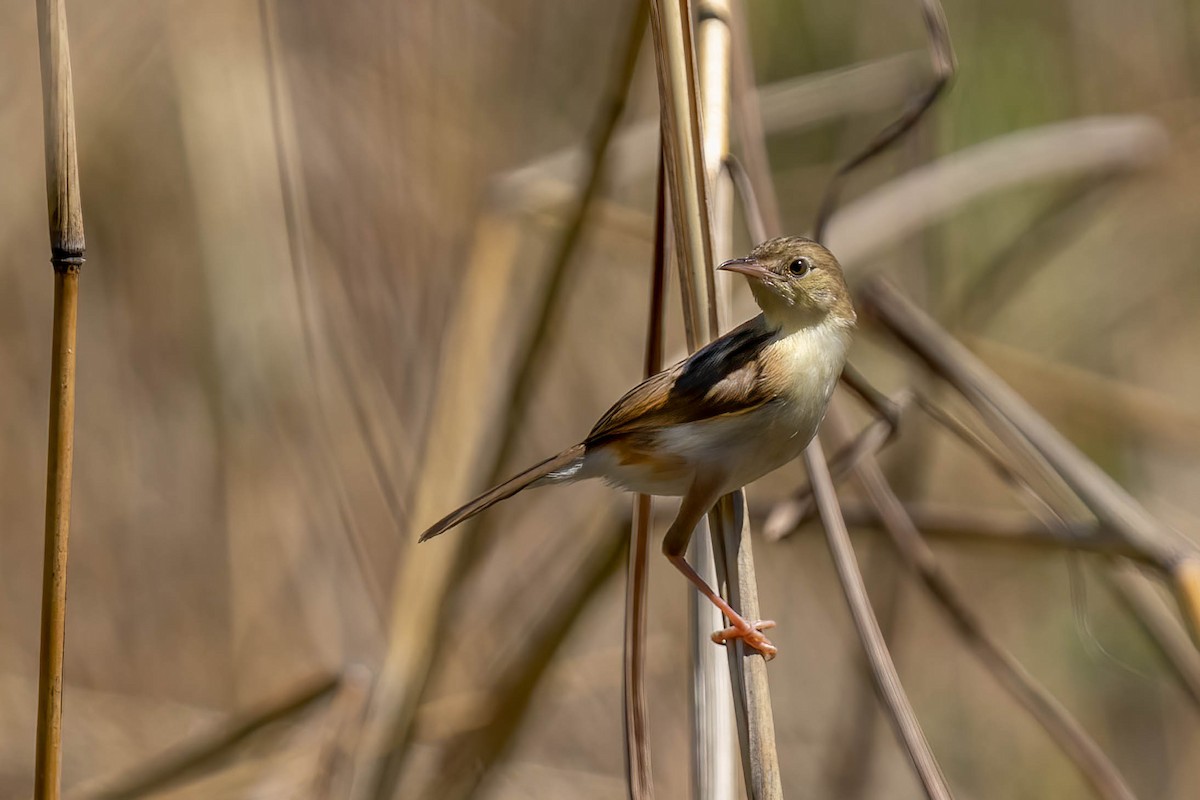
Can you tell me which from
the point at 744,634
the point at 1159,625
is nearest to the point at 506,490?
the point at 744,634

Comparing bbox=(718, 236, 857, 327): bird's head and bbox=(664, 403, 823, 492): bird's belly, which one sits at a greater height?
bbox=(718, 236, 857, 327): bird's head

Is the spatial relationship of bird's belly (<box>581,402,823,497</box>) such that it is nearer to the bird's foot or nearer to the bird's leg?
the bird's leg

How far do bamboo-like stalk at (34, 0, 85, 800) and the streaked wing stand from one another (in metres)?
1.05

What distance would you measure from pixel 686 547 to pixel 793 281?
0.58m

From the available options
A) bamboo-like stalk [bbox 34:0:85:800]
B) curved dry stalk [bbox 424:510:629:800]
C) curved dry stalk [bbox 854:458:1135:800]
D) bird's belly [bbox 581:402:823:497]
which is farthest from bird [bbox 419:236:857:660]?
bamboo-like stalk [bbox 34:0:85:800]

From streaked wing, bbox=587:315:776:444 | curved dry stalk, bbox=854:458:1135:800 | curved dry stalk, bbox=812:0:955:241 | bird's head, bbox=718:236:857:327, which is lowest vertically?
curved dry stalk, bbox=854:458:1135:800

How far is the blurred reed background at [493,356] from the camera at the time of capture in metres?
3.35

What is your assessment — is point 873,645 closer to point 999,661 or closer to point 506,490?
point 506,490

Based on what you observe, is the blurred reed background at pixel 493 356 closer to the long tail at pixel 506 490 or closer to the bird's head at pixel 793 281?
the bird's head at pixel 793 281

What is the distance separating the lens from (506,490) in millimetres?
2064

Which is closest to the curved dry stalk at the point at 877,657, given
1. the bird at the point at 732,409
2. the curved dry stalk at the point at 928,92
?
the bird at the point at 732,409

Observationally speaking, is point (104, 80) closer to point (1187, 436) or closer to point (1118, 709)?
point (1187, 436)

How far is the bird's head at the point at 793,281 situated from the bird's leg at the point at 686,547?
42cm

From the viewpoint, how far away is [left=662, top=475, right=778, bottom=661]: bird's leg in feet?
5.60
